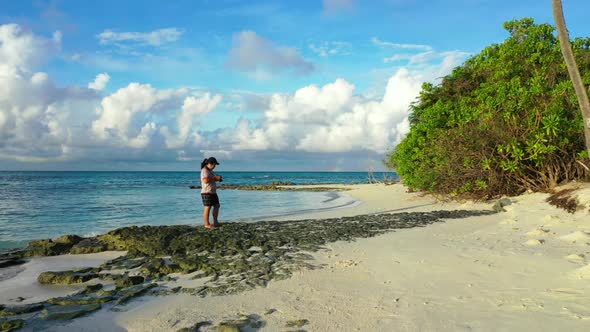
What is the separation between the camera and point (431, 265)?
6.53 m

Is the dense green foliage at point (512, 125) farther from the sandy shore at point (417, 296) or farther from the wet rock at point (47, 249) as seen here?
the wet rock at point (47, 249)

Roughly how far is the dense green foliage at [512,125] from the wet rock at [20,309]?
561 inches

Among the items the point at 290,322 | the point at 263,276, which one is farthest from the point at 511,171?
the point at 290,322

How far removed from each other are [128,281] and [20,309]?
1.42 metres

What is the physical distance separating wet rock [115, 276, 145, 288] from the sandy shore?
81 cm

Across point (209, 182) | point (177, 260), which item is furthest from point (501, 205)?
point (177, 260)

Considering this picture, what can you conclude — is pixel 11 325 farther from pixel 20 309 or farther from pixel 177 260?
pixel 177 260

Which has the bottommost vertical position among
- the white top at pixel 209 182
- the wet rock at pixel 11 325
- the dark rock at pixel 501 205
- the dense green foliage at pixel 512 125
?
the wet rock at pixel 11 325

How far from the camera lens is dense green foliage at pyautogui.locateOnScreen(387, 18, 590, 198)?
13.2 metres

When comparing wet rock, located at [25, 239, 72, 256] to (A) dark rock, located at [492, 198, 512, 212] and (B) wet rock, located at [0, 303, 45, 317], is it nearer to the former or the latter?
(B) wet rock, located at [0, 303, 45, 317]

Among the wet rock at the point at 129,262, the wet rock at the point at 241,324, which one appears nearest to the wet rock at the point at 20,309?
the wet rock at the point at 129,262

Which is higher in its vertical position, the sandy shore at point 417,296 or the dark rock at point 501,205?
the dark rock at point 501,205

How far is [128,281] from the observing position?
19.8 ft

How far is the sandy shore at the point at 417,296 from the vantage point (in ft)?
13.9
